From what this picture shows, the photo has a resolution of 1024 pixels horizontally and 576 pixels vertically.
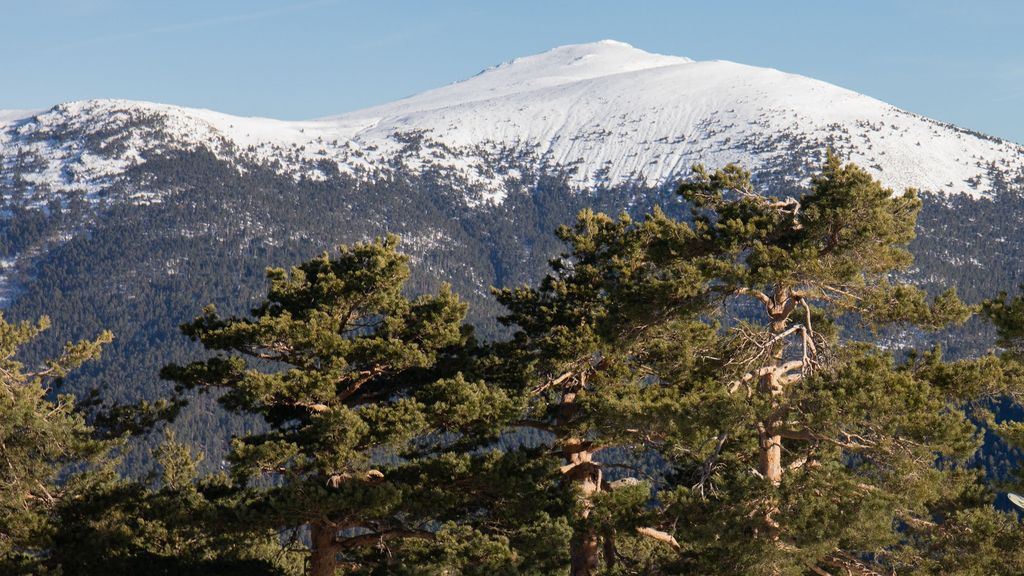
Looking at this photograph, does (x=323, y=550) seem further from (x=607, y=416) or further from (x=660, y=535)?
(x=607, y=416)

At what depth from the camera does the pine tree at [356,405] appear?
24.1m

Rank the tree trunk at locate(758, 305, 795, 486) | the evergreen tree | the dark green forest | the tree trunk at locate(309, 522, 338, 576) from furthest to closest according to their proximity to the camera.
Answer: the tree trunk at locate(309, 522, 338, 576) → the tree trunk at locate(758, 305, 795, 486) → the dark green forest → the evergreen tree

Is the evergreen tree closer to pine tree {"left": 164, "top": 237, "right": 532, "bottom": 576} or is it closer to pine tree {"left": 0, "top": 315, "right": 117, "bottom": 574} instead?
pine tree {"left": 164, "top": 237, "right": 532, "bottom": 576}

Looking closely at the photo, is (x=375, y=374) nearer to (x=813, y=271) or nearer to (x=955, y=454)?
(x=813, y=271)

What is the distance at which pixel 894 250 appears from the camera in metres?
22.8

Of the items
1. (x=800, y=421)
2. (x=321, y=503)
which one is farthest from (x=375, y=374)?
(x=800, y=421)

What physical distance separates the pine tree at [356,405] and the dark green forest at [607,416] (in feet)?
0.24

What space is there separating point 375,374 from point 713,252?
321 inches

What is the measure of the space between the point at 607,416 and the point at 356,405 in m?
7.42

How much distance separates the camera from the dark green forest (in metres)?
20.7

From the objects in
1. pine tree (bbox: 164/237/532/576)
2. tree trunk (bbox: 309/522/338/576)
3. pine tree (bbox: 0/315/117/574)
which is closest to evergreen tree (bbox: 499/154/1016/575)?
pine tree (bbox: 164/237/532/576)

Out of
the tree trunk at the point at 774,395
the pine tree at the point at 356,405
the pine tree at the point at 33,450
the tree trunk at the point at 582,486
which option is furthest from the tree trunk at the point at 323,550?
the tree trunk at the point at 774,395

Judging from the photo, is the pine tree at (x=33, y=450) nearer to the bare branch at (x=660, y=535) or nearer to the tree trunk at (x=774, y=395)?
the bare branch at (x=660, y=535)

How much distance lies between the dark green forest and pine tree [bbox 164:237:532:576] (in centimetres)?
7
